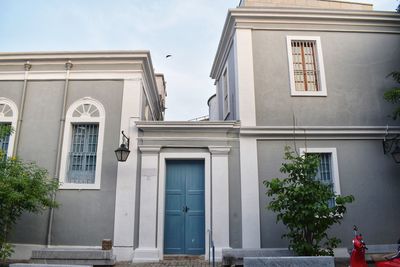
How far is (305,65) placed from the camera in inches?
382

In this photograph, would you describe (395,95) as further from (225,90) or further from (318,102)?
(225,90)

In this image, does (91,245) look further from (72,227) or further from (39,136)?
(39,136)

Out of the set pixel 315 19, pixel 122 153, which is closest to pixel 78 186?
pixel 122 153

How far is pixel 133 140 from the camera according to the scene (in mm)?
8906

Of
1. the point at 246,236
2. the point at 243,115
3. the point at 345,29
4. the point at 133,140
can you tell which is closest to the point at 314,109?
the point at 243,115

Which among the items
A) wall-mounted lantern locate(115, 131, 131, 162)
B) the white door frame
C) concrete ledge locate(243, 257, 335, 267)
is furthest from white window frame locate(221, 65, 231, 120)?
concrete ledge locate(243, 257, 335, 267)

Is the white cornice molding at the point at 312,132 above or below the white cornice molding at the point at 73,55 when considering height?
below

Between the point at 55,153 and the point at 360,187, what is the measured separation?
8.33 metres

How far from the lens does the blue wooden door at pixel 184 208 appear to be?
8.60 m

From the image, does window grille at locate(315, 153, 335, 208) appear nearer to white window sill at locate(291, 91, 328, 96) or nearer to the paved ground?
white window sill at locate(291, 91, 328, 96)

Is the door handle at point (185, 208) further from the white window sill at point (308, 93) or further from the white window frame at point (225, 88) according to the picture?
the white window sill at point (308, 93)

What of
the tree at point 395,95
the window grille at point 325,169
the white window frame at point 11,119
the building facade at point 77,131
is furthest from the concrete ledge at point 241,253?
the white window frame at point 11,119

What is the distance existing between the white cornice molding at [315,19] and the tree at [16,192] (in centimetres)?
687

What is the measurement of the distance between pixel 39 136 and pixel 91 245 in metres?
3.36
